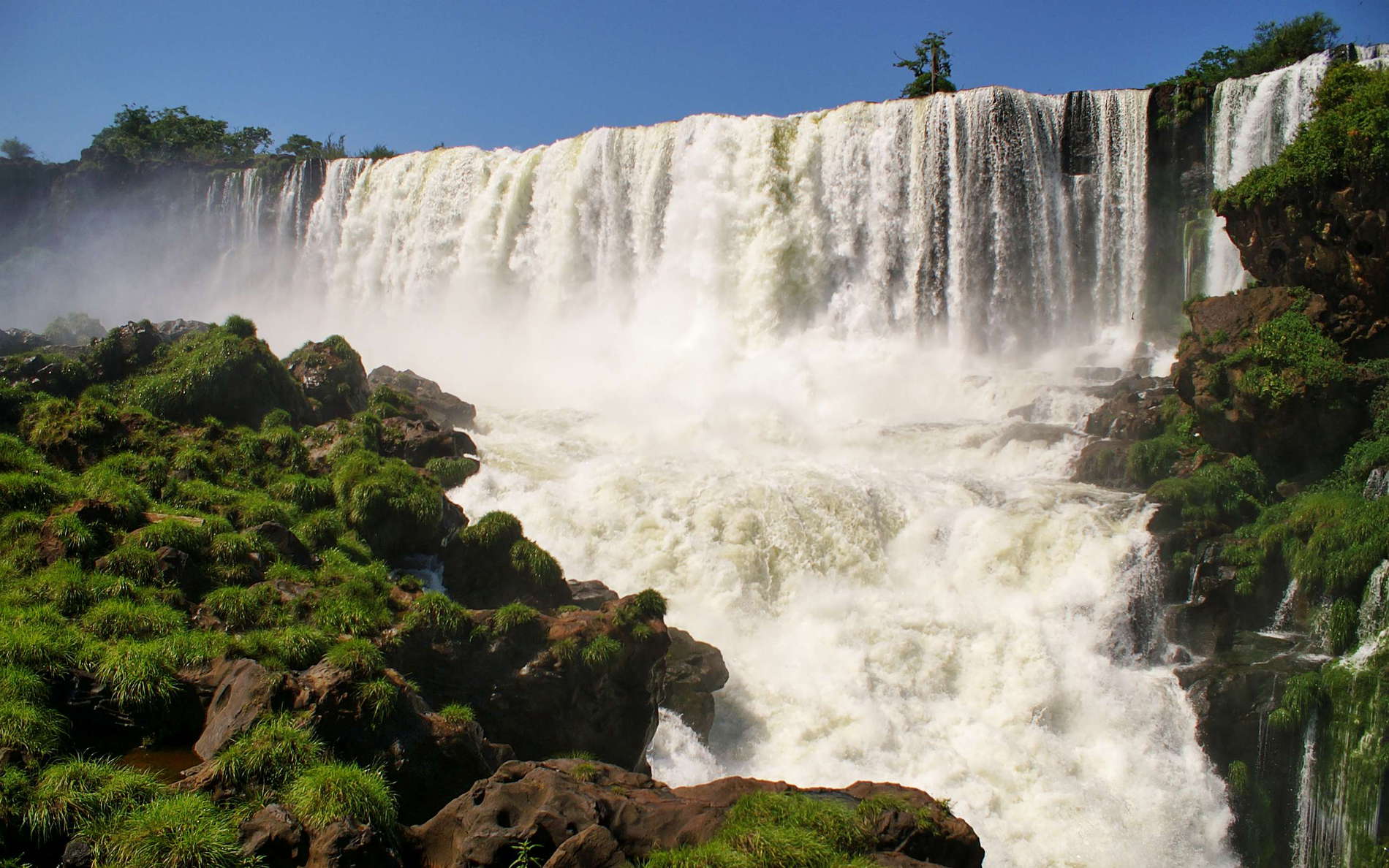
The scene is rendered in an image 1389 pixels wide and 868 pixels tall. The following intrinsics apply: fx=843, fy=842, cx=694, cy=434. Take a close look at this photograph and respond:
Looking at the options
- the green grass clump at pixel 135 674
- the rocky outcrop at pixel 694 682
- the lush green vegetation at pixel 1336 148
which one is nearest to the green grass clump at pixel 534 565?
the rocky outcrop at pixel 694 682

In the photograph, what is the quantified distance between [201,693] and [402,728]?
1.41m

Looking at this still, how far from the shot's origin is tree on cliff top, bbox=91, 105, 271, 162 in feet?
155

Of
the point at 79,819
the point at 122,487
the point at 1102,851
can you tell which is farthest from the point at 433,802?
the point at 1102,851

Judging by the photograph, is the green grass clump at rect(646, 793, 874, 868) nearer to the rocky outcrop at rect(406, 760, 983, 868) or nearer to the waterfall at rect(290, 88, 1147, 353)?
the rocky outcrop at rect(406, 760, 983, 868)

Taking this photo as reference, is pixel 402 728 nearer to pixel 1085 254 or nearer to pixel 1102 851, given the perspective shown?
pixel 1102 851

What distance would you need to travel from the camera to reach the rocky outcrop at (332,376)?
15445mm

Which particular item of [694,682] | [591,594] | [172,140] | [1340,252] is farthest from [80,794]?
[172,140]

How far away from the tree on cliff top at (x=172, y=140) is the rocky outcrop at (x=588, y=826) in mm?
50109

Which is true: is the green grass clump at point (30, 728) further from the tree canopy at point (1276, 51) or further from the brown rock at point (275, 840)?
the tree canopy at point (1276, 51)

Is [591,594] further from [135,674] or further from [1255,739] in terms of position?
[1255,739]

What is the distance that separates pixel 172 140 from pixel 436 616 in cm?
5544

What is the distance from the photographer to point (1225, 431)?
45.9 ft

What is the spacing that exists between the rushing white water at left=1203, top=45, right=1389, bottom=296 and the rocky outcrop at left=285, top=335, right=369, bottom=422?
18.9 metres

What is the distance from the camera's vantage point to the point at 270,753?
533 cm
